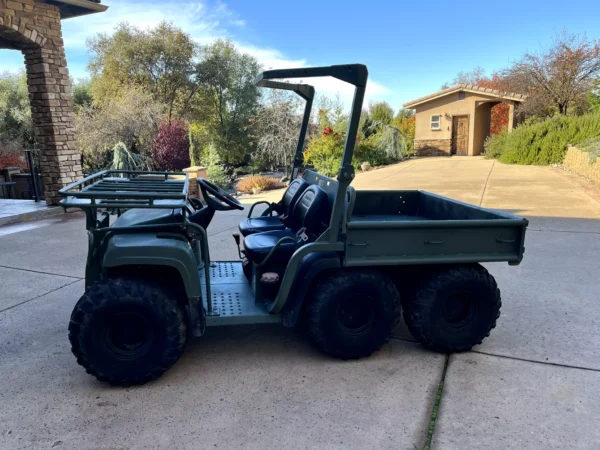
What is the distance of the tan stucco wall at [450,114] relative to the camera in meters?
20.8

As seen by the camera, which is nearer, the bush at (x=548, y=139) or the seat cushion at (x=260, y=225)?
the seat cushion at (x=260, y=225)

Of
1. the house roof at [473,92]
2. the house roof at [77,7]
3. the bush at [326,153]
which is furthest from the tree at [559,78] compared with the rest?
the house roof at [77,7]

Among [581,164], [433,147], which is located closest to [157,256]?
[581,164]

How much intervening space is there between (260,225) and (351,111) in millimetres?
1448

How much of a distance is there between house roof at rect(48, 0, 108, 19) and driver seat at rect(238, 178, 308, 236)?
7079 mm

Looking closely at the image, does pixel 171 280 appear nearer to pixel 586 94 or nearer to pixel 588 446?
pixel 588 446

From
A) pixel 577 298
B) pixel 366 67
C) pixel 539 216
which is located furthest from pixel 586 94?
pixel 366 67

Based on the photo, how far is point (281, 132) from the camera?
1691 centimetres

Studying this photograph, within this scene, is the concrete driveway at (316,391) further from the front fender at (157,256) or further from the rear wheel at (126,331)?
the front fender at (157,256)

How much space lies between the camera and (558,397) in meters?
2.53

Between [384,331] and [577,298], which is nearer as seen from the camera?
[384,331]

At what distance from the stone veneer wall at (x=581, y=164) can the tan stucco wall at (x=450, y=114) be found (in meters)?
6.92

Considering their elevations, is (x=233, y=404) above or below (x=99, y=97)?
below

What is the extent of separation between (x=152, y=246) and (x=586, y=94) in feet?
71.0
